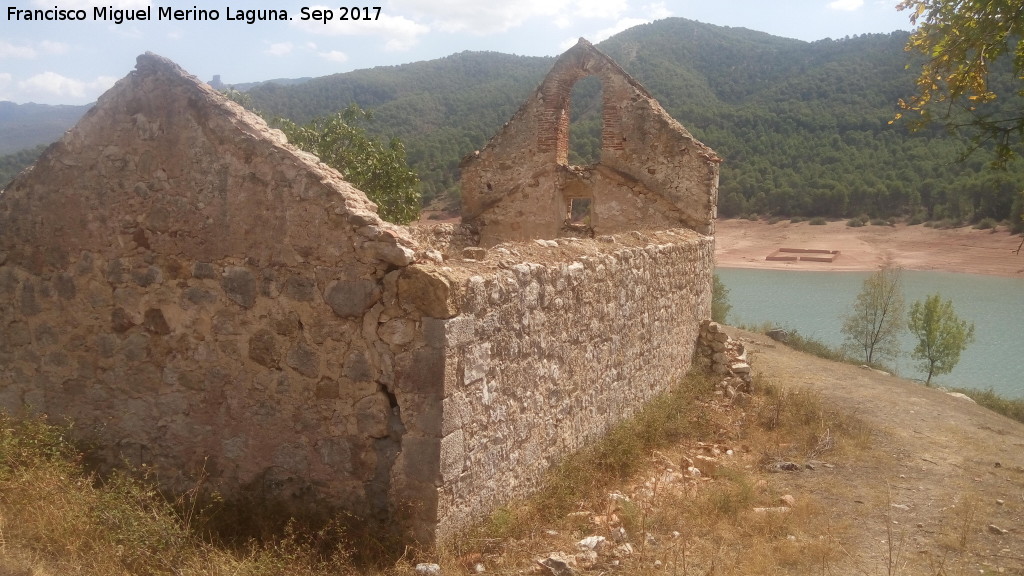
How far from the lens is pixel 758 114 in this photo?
47.5m

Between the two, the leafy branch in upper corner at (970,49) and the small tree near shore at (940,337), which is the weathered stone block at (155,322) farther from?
Result: the small tree near shore at (940,337)

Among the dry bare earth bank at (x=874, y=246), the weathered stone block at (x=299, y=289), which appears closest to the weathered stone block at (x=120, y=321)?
the weathered stone block at (x=299, y=289)

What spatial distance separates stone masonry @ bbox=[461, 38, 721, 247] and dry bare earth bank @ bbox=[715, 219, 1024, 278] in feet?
79.9

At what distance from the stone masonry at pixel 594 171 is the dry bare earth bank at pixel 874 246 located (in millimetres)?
24340

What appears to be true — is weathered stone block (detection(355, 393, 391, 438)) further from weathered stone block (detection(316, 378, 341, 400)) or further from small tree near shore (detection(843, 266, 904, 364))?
small tree near shore (detection(843, 266, 904, 364))

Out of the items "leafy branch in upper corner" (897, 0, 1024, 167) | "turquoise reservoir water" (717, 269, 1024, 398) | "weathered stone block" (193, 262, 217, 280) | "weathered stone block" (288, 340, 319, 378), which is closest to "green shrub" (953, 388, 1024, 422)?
"turquoise reservoir water" (717, 269, 1024, 398)

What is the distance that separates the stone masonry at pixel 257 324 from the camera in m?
4.11

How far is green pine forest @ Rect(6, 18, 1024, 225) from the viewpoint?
36.7 meters

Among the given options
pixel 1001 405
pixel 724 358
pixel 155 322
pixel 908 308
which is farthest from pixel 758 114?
pixel 155 322

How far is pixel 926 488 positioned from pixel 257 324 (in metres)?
6.06

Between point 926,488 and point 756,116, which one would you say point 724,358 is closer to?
point 926,488

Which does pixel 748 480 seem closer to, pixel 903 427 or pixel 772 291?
pixel 903 427

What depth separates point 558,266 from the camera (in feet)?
17.6

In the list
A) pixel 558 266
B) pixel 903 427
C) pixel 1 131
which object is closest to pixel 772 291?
pixel 903 427
